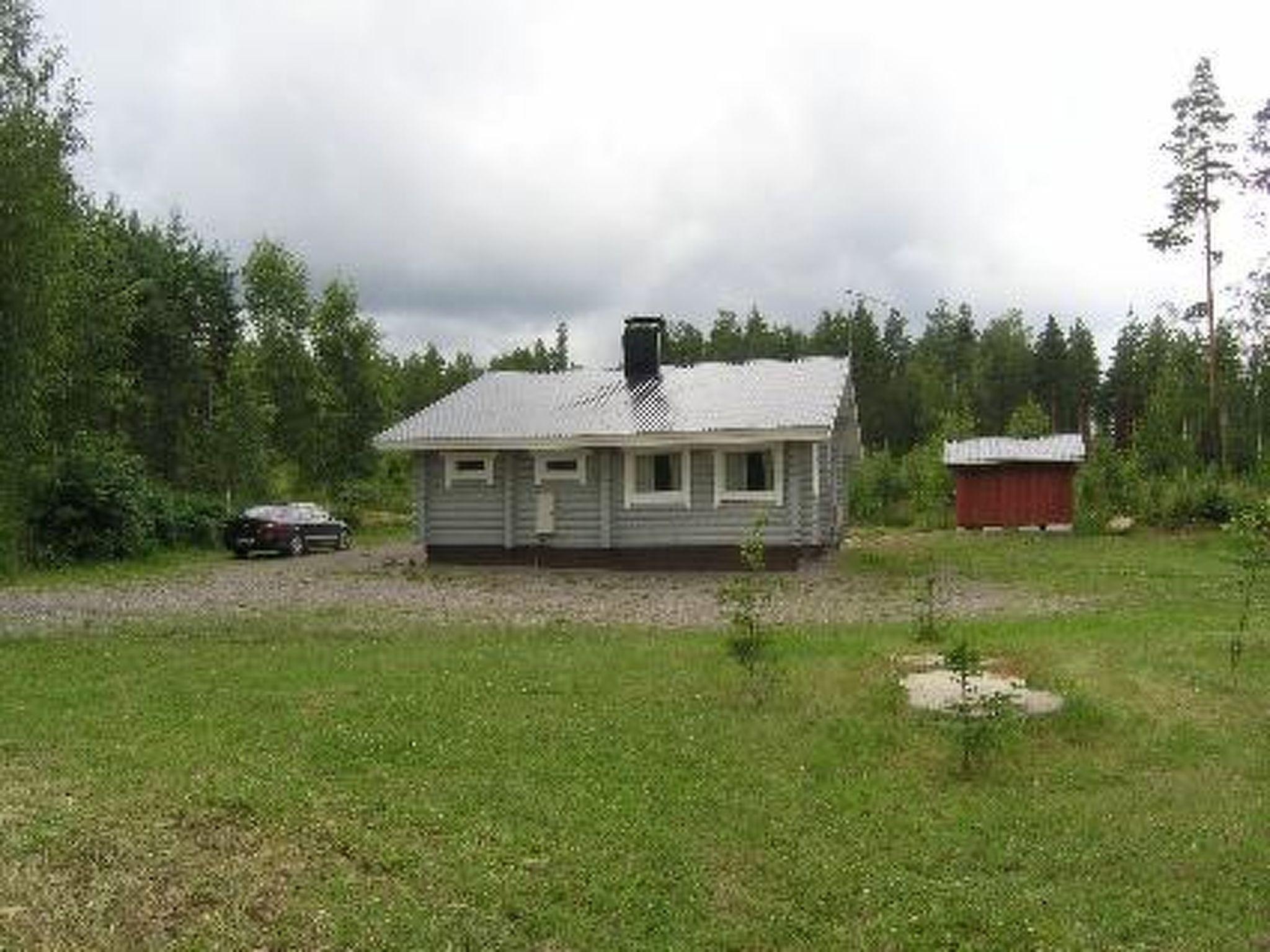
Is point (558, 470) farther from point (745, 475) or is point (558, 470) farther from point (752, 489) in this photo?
point (752, 489)

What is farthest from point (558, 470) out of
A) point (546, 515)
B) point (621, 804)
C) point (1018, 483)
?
point (621, 804)

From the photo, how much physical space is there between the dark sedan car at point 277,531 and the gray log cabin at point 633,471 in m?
5.25

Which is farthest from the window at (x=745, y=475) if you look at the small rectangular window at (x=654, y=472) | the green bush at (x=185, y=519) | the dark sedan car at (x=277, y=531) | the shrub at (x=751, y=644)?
the green bush at (x=185, y=519)

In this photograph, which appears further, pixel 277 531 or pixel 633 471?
pixel 277 531

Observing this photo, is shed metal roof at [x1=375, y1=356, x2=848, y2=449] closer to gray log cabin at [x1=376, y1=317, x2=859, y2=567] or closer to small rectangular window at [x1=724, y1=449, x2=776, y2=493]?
gray log cabin at [x1=376, y1=317, x2=859, y2=567]

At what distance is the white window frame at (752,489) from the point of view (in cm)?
2350

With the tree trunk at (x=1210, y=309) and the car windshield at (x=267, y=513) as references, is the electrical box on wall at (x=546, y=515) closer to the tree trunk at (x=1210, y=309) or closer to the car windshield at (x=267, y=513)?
the car windshield at (x=267, y=513)

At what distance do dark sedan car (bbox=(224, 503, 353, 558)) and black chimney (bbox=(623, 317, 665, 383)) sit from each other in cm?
865

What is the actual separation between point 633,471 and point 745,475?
2.17m

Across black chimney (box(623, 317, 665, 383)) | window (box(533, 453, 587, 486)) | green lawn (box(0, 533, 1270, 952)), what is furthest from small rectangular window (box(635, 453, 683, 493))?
green lawn (box(0, 533, 1270, 952))

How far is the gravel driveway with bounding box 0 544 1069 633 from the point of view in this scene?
16453 mm

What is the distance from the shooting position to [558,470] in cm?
2486

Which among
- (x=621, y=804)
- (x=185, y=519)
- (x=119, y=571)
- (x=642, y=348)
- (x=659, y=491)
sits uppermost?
(x=642, y=348)

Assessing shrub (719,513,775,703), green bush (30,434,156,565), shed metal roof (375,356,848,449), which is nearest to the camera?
shrub (719,513,775,703)
